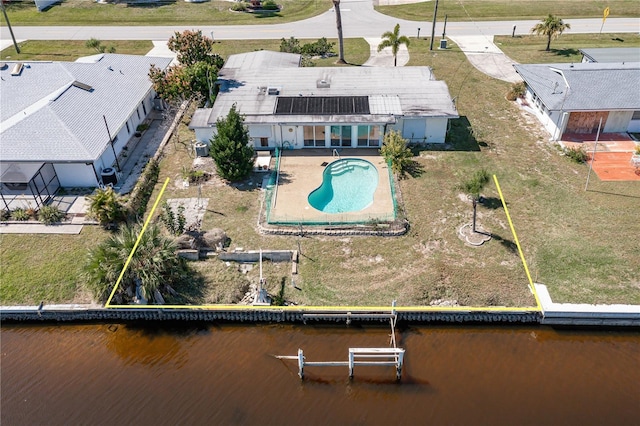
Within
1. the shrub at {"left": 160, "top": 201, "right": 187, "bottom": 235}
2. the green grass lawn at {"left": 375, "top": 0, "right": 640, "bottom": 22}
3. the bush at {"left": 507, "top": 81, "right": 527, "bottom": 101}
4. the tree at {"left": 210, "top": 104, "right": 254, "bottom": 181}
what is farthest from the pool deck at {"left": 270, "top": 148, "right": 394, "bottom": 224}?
the green grass lawn at {"left": 375, "top": 0, "right": 640, "bottom": 22}

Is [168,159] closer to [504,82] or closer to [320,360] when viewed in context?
[320,360]

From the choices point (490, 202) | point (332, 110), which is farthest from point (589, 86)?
point (332, 110)

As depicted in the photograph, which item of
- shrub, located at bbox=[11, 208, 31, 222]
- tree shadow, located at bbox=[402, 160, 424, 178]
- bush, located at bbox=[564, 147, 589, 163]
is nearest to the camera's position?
shrub, located at bbox=[11, 208, 31, 222]

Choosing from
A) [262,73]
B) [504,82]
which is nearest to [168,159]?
[262,73]

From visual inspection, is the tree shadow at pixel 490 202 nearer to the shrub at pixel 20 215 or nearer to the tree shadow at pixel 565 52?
the shrub at pixel 20 215

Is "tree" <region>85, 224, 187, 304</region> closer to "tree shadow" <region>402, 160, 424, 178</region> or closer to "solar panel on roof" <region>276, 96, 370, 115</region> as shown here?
"solar panel on roof" <region>276, 96, 370, 115</region>

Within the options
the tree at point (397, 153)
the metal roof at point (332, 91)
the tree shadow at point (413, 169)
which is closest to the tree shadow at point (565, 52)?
the metal roof at point (332, 91)
